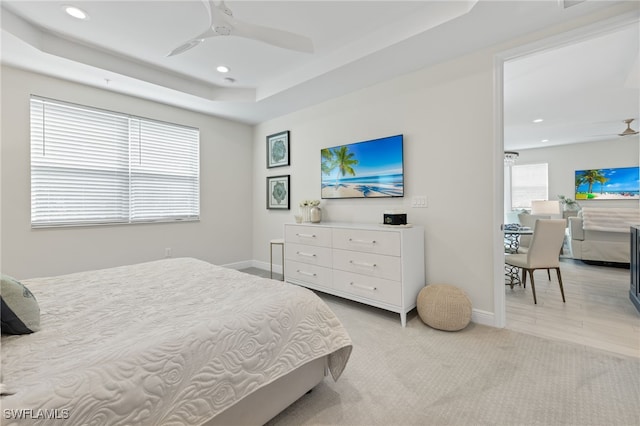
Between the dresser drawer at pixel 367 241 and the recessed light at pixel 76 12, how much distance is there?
115 inches

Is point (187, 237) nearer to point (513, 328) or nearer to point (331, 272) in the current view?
point (331, 272)

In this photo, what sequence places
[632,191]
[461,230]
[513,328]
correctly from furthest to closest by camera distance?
[632,191] → [461,230] → [513,328]

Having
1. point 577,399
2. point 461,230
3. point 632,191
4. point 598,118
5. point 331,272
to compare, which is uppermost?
point 598,118

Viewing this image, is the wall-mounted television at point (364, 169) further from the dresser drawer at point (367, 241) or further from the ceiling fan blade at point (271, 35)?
the ceiling fan blade at point (271, 35)

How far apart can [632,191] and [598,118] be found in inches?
105

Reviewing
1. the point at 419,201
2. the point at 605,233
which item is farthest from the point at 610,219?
the point at 419,201

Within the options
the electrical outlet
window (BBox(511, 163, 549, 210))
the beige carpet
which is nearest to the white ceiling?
the electrical outlet

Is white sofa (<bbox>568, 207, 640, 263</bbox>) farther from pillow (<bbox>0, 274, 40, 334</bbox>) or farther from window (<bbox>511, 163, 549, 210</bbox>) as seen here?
pillow (<bbox>0, 274, 40, 334</bbox>)

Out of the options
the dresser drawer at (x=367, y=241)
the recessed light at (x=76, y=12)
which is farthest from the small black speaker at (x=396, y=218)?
the recessed light at (x=76, y=12)

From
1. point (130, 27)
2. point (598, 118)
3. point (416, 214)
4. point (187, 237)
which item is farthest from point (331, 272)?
point (598, 118)

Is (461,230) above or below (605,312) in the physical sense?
above

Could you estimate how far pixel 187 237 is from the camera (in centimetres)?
429

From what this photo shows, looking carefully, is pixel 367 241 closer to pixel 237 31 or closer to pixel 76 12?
pixel 237 31

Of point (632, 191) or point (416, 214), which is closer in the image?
point (416, 214)
